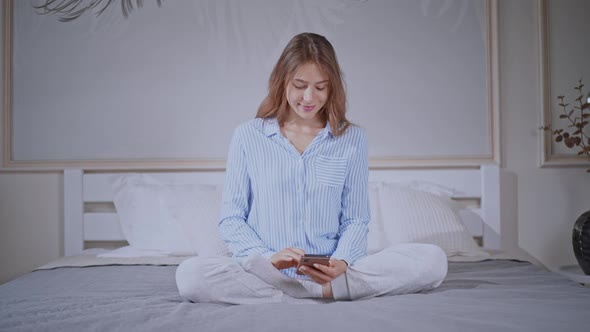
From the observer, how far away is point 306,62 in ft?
6.07

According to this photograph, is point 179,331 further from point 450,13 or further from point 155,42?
point 450,13

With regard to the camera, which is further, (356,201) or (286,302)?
(356,201)

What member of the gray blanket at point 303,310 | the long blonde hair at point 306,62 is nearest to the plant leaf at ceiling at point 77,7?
the long blonde hair at point 306,62

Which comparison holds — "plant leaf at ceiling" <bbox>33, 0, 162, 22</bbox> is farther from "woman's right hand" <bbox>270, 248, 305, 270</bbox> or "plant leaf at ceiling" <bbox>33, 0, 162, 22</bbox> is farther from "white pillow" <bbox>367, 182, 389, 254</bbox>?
"woman's right hand" <bbox>270, 248, 305, 270</bbox>

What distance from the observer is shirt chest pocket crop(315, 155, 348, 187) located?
6.07 ft

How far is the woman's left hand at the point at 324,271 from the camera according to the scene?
1560 mm

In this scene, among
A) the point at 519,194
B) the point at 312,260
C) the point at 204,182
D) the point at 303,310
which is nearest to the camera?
the point at 303,310

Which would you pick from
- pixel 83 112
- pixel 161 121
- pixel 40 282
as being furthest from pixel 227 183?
pixel 83 112

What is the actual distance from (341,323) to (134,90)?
6.58ft

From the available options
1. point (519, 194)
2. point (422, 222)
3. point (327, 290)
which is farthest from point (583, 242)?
point (327, 290)

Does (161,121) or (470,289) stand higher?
(161,121)

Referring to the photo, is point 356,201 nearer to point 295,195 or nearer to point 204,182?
point 295,195

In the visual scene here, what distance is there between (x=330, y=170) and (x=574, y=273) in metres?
1.42

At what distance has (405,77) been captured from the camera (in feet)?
9.60
